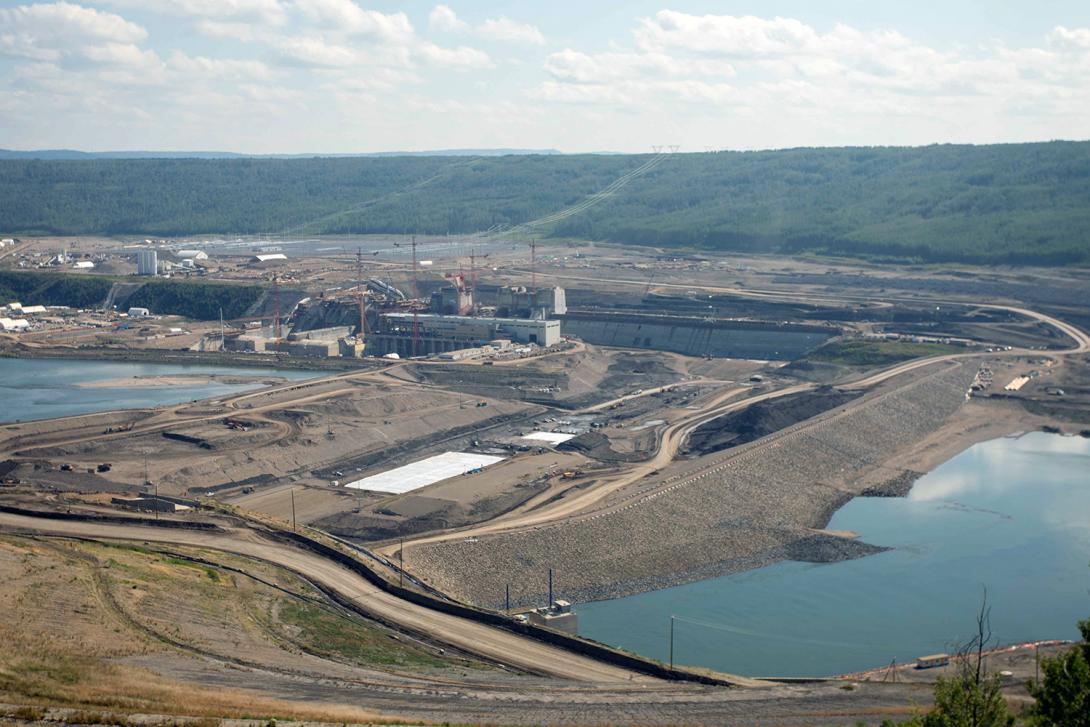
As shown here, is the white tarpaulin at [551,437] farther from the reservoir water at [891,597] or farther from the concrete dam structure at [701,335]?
the concrete dam structure at [701,335]

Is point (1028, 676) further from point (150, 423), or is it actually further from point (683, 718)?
point (150, 423)

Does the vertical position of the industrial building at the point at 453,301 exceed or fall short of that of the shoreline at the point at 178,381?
it exceeds it

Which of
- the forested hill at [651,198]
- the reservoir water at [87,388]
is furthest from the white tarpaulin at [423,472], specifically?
the forested hill at [651,198]

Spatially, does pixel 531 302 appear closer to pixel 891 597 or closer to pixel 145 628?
pixel 891 597

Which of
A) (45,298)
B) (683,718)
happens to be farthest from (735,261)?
(683,718)

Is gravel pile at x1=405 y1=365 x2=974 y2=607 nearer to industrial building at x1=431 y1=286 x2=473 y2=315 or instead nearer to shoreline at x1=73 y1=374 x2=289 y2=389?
shoreline at x1=73 y1=374 x2=289 y2=389

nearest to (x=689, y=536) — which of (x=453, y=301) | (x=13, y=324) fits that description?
(x=453, y=301)
